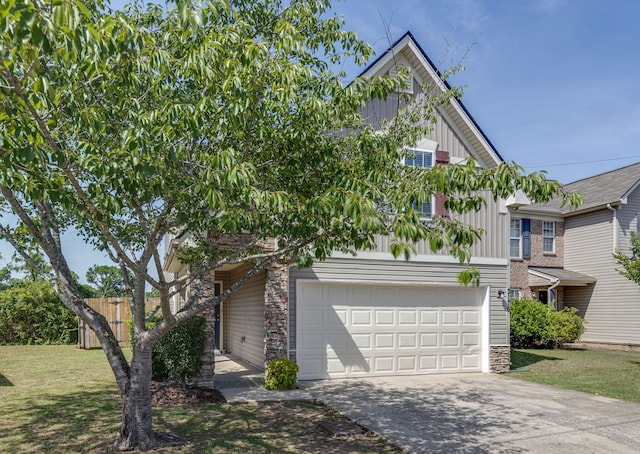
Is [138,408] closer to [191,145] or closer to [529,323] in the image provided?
[191,145]

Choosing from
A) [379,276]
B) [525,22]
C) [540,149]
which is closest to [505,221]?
[379,276]

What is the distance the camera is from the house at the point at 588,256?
20656 millimetres

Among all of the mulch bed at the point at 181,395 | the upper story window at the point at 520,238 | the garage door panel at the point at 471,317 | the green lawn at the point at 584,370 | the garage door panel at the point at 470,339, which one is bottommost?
the green lawn at the point at 584,370

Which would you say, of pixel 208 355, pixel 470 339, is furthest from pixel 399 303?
pixel 208 355

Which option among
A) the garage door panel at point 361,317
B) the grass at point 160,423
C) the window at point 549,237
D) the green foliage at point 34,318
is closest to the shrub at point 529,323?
the window at point 549,237

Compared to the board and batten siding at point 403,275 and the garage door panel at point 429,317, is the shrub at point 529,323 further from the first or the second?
the garage door panel at point 429,317

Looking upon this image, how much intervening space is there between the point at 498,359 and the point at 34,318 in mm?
17275

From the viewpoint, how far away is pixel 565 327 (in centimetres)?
1948

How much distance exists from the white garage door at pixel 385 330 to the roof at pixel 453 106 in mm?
3821

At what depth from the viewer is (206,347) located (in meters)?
10.3

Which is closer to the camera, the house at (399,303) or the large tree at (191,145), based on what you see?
the large tree at (191,145)

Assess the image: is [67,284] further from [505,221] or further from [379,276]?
[505,221]

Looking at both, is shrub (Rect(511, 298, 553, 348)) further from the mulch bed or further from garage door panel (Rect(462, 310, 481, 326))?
the mulch bed

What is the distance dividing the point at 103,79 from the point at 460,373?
454 inches
